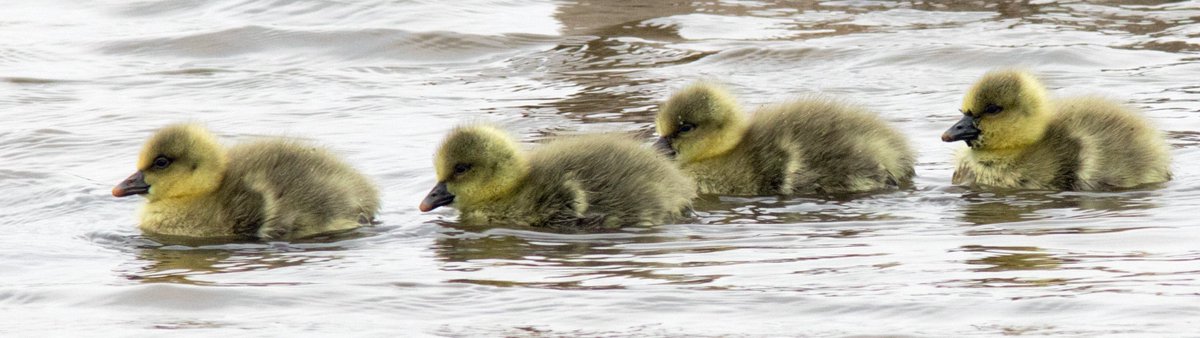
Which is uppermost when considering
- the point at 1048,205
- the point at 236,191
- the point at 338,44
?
the point at 236,191

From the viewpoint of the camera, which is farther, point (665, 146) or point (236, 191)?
point (665, 146)

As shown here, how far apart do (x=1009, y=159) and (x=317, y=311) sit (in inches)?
117

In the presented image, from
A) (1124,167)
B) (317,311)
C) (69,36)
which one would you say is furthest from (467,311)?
(69,36)

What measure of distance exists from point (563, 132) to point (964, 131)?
6.65ft

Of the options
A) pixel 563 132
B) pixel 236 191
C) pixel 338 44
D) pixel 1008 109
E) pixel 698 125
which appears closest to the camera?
pixel 236 191

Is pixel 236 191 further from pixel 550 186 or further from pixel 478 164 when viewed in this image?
pixel 550 186

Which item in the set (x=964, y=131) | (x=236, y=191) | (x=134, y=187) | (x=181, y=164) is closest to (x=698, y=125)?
(x=964, y=131)

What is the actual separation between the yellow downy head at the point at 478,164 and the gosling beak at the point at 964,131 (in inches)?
61.5

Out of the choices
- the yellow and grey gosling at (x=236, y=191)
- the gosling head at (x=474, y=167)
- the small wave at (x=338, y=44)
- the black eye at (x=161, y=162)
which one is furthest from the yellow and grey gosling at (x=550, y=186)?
the small wave at (x=338, y=44)

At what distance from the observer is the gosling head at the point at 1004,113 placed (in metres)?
7.06

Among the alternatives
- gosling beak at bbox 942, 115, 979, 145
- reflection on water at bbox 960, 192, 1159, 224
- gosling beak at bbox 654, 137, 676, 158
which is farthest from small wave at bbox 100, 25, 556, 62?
reflection on water at bbox 960, 192, 1159, 224

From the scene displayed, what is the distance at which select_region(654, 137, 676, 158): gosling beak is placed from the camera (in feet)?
23.7

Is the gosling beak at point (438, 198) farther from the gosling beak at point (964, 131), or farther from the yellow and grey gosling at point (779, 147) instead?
the gosling beak at point (964, 131)

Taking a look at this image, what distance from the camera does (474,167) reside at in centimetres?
647
